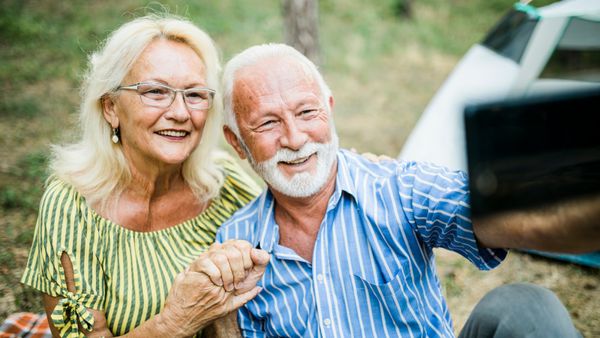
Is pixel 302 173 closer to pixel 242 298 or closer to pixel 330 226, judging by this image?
pixel 330 226

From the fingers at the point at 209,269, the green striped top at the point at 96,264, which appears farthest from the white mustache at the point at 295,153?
the green striped top at the point at 96,264

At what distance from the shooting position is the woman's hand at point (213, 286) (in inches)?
71.2

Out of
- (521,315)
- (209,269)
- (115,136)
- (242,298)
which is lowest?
(521,315)

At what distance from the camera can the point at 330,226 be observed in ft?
6.81

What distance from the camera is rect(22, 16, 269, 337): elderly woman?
2087 mm

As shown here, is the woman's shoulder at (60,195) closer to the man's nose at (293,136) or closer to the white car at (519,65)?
the man's nose at (293,136)

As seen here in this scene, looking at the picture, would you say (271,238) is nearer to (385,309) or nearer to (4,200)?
(385,309)

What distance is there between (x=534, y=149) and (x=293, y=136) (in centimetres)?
123

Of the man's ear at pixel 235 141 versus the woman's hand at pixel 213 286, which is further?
the man's ear at pixel 235 141

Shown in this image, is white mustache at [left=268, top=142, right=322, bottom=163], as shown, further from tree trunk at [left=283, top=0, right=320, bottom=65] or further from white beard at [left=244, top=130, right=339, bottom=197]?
tree trunk at [left=283, top=0, right=320, bottom=65]

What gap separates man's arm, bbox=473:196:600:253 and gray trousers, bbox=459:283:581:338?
844 millimetres

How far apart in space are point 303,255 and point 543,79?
3472mm

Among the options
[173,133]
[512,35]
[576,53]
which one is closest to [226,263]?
[173,133]

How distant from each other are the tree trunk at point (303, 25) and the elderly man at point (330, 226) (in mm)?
3101
